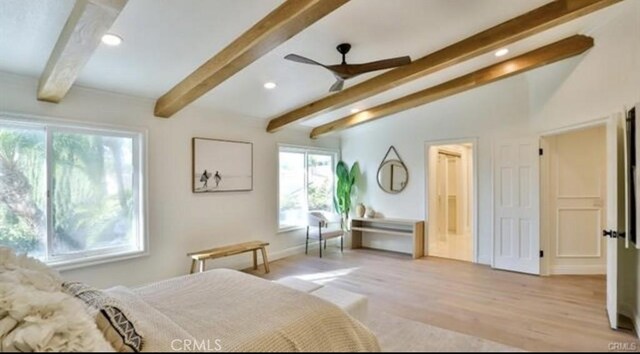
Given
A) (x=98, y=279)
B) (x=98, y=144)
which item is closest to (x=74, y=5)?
(x=98, y=144)

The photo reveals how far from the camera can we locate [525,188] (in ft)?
15.5

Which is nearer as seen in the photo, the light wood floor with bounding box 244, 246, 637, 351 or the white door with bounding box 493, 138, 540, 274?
Result: the light wood floor with bounding box 244, 246, 637, 351

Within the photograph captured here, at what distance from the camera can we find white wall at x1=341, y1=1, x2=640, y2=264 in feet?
10.0

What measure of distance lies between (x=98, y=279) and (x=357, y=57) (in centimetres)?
372

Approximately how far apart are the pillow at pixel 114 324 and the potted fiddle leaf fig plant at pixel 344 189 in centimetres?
525

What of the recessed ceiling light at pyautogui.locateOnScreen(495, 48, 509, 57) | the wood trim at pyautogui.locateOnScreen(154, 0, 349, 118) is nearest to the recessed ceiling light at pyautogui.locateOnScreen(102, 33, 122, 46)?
the wood trim at pyautogui.locateOnScreen(154, 0, 349, 118)

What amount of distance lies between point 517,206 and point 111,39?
A: 5.27m

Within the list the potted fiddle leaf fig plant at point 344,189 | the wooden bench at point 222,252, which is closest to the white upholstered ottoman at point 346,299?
the wooden bench at point 222,252

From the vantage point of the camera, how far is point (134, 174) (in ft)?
12.9

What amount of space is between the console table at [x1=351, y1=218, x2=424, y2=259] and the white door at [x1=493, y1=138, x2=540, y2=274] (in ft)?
3.85

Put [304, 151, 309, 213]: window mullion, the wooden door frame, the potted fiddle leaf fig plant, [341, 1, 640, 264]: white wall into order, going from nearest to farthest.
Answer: [341, 1, 640, 264]: white wall → the wooden door frame → [304, 151, 309, 213]: window mullion → the potted fiddle leaf fig plant

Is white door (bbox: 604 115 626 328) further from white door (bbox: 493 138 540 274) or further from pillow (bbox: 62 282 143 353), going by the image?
pillow (bbox: 62 282 143 353)

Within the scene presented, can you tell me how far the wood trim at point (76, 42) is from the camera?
203cm

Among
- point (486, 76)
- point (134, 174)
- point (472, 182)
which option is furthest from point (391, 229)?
point (134, 174)
